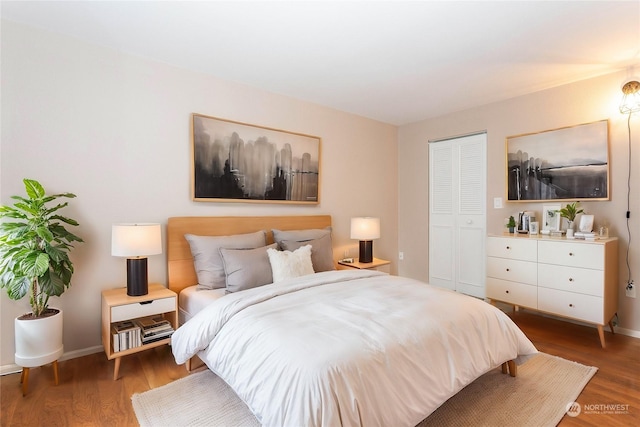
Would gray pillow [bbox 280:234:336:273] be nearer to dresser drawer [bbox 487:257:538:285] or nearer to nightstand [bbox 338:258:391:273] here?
nightstand [bbox 338:258:391:273]

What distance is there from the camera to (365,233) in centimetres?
385

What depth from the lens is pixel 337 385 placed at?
1313 millimetres

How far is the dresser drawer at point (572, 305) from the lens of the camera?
2717 mm

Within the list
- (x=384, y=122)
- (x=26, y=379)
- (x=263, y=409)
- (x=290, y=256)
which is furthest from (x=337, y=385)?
(x=384, y=122)

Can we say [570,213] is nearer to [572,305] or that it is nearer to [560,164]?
[560,164]

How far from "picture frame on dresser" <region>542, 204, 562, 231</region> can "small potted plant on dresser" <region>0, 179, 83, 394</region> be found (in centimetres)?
432

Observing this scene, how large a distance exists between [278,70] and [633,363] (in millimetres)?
3825

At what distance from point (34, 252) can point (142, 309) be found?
0.76m

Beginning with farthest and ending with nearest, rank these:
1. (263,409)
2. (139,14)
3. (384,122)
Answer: (384,122)
(139,14)
(263,409)

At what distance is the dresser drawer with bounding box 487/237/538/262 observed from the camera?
3137mm

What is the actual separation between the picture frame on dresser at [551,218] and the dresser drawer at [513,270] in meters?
0.49

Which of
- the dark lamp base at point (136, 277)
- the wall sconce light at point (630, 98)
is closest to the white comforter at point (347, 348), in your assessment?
the dark lamp base at point (136, 277)

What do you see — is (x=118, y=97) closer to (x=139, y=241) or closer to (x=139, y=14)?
(x=139, y=14)

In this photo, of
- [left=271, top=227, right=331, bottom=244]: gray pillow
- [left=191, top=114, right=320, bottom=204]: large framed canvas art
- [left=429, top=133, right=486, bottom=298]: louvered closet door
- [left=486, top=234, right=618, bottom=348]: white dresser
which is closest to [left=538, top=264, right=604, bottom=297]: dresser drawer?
[left=486, top=234, right=618, bottom=348]: white dresser
